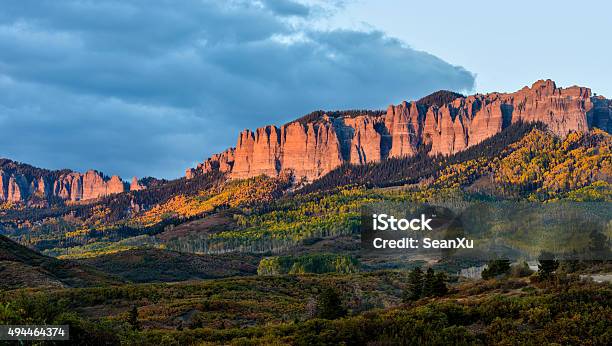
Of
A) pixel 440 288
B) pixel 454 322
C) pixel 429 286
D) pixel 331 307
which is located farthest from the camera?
pixel 429 286

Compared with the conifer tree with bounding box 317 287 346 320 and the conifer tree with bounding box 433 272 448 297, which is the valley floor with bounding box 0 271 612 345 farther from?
the conifer tree with bounding box 317 287 346 320

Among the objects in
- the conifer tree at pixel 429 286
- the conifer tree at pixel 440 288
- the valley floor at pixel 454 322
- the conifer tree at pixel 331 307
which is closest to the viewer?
the valley floor at pixel 454 322

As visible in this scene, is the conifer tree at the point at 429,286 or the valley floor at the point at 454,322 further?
the conifer tree at the point at 429,286

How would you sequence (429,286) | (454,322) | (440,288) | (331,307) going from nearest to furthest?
1. (454,322)
2. (440,288)
3. (331,307)
4. (429,286)

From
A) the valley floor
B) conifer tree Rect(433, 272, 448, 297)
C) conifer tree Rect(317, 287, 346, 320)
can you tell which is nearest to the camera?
the valley floor

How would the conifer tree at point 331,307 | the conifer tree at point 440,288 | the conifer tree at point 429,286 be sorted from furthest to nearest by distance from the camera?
the conifer tree at point 429,286
the conifer tree at point 331,307
the conifer tree at point 440,288

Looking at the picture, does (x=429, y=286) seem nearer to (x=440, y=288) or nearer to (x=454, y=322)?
(x=440, y=288)

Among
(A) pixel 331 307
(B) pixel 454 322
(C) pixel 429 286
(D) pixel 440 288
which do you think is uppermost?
(B) pixel 454 322

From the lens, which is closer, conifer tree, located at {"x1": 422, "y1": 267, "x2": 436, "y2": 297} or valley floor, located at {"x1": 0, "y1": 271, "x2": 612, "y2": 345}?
valley floor, located at {"x1": 0, "y1": 271, "x2": 612, "y2": 345}

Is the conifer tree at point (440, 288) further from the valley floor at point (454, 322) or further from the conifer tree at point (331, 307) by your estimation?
the conifer tree at point (331, 307)

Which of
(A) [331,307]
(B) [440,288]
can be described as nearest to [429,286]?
(B) [440,288]

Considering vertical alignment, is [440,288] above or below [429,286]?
above

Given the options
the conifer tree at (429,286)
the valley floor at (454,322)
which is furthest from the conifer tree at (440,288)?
the valley floor at (454,322)

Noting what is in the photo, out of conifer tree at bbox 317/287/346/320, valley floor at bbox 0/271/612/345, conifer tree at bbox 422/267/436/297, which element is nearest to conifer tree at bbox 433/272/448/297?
conifer tree at bbox 422/267/436/297
